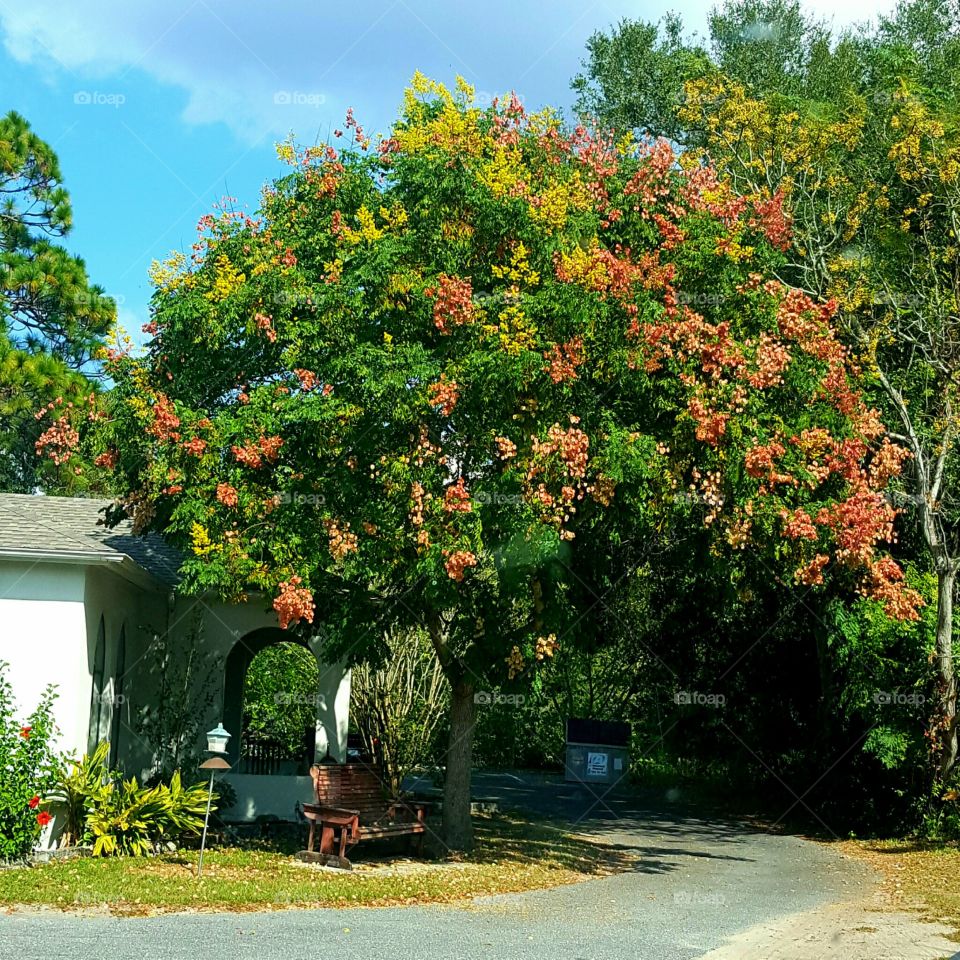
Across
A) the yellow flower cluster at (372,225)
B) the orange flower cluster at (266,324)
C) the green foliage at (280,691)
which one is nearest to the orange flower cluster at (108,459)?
the orange flower cluster at (266,324)

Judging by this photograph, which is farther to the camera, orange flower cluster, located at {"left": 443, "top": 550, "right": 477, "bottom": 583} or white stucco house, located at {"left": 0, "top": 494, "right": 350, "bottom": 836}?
white stucco house, located at {"left": 0, "top": 494, "right": 350, "bottom": 836}

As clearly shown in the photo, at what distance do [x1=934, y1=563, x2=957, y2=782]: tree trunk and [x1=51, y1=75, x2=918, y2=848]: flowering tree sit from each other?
5.06 m

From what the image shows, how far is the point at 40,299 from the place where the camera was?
109 feet

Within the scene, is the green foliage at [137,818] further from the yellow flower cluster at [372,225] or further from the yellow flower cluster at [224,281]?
the yellow flower cluster at [372,225]

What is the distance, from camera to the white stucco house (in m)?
14.0

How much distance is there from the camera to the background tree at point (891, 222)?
19.9 m

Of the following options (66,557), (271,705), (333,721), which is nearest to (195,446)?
(66,557)

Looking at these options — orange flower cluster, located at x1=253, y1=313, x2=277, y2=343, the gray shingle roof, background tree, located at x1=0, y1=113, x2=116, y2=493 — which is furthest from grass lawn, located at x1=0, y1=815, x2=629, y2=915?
background tree, located at x1=0, y1=113, x2=116, y2=493

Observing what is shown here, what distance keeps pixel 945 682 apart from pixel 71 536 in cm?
1414

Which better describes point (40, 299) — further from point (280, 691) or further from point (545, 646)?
point (545, 646)

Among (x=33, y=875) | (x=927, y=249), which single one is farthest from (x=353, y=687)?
(x=927, y=249)

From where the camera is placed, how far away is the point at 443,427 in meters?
13.8

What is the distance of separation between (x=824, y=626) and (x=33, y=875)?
14.3 m

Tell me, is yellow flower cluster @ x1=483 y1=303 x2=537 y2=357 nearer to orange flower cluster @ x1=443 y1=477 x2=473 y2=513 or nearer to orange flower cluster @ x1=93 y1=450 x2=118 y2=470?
orange flower cluster @ x1=443 y1=477 x2=473 y2=513
